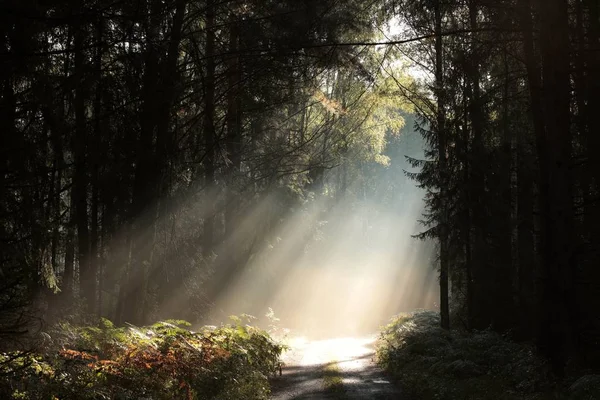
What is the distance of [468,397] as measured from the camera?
9367 mm

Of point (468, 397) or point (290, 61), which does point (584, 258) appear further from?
point (290, 61)

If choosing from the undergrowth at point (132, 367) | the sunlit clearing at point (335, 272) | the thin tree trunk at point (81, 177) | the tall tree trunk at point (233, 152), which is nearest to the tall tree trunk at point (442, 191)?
the tall tree trunk at point (233, 152)

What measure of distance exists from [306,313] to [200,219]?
24.4m

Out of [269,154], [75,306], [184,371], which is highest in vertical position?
[269,154]

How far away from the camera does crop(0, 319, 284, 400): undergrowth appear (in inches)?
235

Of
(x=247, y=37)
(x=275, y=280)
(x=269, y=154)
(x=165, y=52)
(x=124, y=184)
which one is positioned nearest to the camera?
(x=165, y=52)

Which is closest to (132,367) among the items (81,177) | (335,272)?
(81,177)

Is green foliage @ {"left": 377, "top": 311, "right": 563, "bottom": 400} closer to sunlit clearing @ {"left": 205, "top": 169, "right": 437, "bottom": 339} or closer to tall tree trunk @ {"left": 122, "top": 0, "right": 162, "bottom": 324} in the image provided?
tall tree trunk @ {"left": 122, "top": 0, "right": 162, "bottom": 324}

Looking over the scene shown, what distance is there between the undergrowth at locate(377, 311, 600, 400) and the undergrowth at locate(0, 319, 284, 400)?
3.56m

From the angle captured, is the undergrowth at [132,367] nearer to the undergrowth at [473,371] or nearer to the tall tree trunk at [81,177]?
the tall tree trunk at [81,177]

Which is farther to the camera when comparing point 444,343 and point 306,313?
point 306,313

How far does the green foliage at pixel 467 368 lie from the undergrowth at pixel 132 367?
3616 mm

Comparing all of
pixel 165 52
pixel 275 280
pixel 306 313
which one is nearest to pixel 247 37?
pixel 165 52

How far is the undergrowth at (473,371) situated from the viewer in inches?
350
